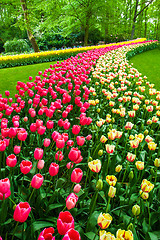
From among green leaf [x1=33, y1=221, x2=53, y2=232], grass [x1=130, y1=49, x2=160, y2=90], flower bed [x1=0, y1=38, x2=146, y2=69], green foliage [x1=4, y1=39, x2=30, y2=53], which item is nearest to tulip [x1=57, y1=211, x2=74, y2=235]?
green leaf [x1=33, y1=221, x2=53, y2=232]

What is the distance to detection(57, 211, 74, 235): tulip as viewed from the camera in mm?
799

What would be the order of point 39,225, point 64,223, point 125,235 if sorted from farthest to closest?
1. point 39,225
2. point 125,235
3. point 64,223

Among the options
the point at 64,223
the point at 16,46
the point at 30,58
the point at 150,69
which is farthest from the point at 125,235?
the point at 16,46

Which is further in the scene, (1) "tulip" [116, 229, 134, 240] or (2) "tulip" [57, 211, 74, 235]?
(1) "tulip" [116, 229, 134, 240]

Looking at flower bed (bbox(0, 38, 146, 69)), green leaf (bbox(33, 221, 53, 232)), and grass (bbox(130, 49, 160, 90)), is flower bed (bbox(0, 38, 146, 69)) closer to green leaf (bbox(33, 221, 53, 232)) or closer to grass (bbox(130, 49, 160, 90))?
grass (bbox(130, 49, 160, 90))

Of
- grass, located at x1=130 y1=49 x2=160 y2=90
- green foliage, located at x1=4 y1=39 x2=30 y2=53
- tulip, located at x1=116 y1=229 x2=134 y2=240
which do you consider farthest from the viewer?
green foliage, located at x1=4 y1=39 x2=30 y2=53

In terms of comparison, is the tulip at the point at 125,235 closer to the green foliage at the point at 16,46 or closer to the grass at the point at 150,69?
the grass at the point at 150,69

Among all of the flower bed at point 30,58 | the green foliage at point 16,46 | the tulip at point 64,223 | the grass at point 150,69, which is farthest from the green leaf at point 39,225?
the green foliage at point 16,46

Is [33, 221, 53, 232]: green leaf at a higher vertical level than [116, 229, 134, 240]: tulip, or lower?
lower

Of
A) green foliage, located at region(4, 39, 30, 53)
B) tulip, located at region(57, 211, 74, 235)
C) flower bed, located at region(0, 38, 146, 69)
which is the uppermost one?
green foliage, located at region(4, 39, 30, 53)

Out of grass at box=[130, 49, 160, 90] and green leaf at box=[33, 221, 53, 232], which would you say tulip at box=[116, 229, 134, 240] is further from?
grass at box=[130, 49, 160, 90]

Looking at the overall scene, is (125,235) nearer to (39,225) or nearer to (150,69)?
(39,225)

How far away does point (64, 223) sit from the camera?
82 centimetres

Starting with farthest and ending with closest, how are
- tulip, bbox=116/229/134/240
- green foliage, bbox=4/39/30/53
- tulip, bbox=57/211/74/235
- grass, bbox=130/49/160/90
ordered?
green foliage, bbox=4/39/30/53
grass, bbox=130/49/160/90
tulip, bbox=116/229/134/240
tulip, bbox=57/211/74/235
